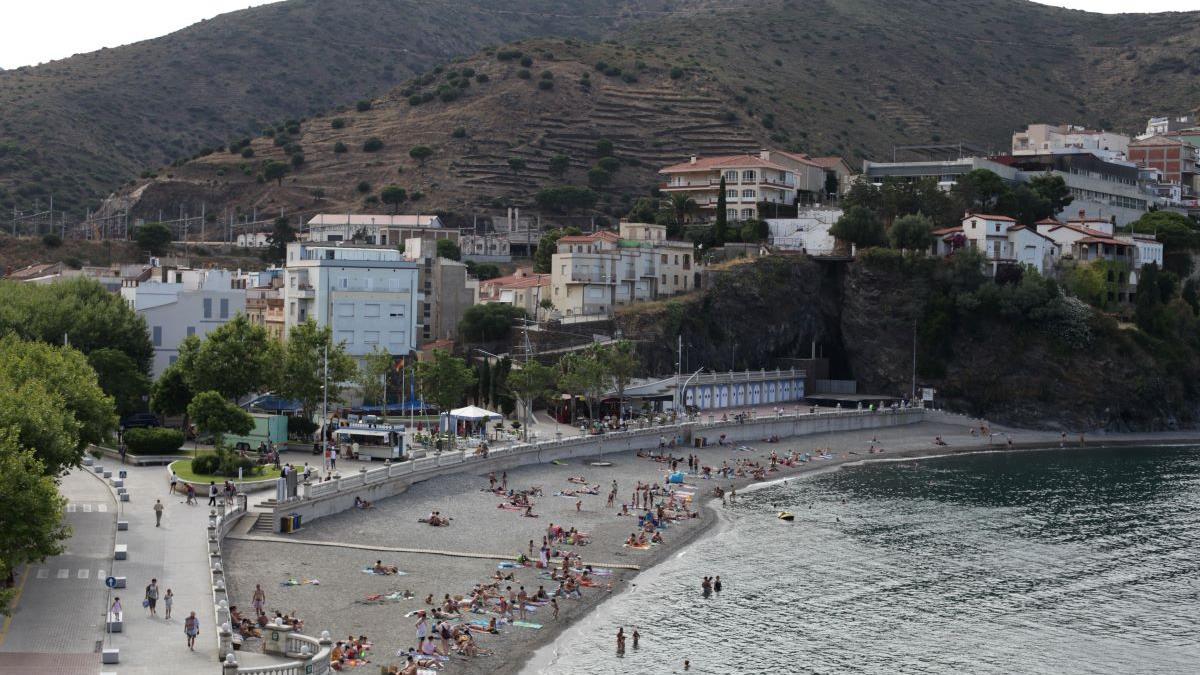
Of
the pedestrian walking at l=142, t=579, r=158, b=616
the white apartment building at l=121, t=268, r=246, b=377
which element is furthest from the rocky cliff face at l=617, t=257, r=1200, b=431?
the pedestrian walking at l=142, t=579, r=158, b=616

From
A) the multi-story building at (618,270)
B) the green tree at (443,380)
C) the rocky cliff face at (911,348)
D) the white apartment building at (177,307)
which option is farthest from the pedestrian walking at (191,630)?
the multi-story building at (618,270)

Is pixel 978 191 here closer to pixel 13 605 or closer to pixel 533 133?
pixel 533 133

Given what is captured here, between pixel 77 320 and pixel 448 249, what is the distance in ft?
168

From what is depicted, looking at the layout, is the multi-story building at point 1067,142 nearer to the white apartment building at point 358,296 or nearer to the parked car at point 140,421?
the white apartment building at point 358,296

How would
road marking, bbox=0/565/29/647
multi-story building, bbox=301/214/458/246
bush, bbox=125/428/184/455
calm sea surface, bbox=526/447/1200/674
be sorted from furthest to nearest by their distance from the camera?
multi-story building, bbox=301/214/458/246
bush, bbox=125/428/184/455
calm sea surface, bbox=526/447/1200/674
road marking, bbox=0/565/29/647

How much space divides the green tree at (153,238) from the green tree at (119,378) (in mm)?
52606

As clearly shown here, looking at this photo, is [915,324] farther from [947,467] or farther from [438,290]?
[438,290]

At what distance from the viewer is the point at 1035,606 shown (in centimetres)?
5056

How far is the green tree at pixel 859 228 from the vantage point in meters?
119

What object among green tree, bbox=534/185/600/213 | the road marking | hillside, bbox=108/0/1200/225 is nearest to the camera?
the road marking

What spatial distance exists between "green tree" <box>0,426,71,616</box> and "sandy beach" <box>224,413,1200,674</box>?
24.2 ft

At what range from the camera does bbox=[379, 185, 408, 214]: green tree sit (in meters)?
148

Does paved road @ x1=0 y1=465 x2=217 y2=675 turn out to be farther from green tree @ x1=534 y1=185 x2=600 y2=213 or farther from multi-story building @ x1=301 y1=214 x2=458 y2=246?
green tree @ x1=534 y1=185 x2=600 y2=213

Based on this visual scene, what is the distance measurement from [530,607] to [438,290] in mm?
60817
